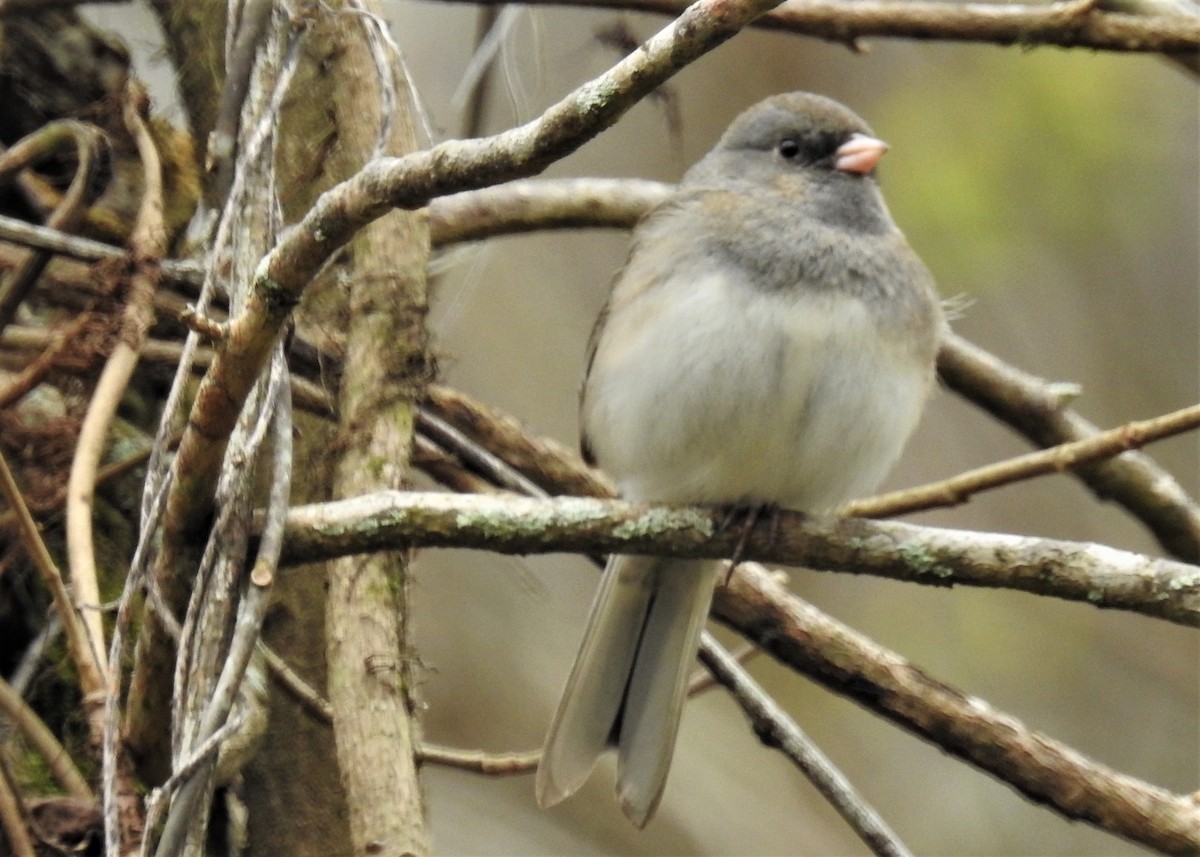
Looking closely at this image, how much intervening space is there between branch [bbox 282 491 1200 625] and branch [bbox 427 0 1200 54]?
1.20 metres

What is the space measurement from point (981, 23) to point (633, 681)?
136 centimetres

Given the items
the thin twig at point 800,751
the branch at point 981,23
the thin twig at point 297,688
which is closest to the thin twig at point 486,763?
the thin twig at point 297,688

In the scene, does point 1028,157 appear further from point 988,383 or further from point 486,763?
point 486,763

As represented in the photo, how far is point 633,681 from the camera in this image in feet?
7.93

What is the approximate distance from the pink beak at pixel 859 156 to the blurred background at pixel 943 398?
3.64 feet

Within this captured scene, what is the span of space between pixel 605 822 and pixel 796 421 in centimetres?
191

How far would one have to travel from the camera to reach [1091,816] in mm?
2180

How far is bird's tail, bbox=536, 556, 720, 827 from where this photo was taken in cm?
229

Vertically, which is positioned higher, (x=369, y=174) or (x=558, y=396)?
(x=369, y=174)

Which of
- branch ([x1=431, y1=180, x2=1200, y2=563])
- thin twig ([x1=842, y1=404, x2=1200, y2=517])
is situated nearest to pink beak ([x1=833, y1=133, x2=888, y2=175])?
branch ([x1=431, y1=180, x2=1200, y2=563])

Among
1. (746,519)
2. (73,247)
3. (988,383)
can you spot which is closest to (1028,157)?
(988,383)

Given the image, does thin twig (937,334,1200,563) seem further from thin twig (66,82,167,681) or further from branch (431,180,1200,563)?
thin twig (66,82,167,681)

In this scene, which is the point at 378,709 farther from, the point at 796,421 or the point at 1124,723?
the point at 1124,723

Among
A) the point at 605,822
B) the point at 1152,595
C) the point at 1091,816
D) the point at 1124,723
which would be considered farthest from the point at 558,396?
the point at 1152,595
